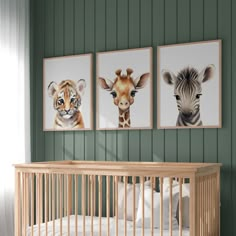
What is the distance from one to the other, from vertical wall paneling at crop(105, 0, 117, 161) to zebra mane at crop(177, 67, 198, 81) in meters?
0.67

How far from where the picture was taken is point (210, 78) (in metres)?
3.91

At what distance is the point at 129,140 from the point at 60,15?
133 cm

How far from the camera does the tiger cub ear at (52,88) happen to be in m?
4.64

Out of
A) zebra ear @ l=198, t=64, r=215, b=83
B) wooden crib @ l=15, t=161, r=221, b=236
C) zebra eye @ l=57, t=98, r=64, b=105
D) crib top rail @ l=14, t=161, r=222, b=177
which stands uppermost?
zebra ear @ l=198, t=64, r=215, b=83

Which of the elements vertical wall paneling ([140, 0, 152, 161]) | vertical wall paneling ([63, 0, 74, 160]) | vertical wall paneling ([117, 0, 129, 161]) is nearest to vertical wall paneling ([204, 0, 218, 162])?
vertical wall paneling ([140, 0, 152, 161])

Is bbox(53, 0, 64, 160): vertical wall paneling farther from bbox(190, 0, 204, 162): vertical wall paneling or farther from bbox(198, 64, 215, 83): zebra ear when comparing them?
bbox(198, 64, 215, 83): zebra ear

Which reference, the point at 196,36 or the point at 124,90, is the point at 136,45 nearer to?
the point at 124,90

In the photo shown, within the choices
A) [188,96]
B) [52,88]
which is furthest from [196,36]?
[52,88]

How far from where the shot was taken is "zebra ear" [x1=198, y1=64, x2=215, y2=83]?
→ 12.8 ft

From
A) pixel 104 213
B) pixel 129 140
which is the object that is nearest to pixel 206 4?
pixel 129 140

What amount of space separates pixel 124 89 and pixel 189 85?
58 centimetres

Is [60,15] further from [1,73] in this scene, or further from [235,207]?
[235,207]

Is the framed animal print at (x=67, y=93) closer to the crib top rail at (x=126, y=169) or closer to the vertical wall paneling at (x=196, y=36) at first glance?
the crib top rail at (x=126, y=169)

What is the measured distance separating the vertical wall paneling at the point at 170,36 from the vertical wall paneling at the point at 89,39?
0.69 metres
